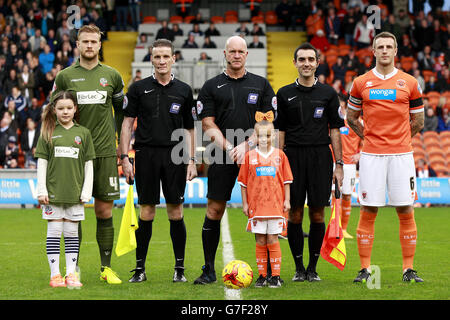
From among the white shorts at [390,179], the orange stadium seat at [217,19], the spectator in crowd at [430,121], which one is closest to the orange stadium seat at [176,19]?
the orange stadium seat at [217,19]

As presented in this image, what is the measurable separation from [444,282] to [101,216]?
11.4 ft

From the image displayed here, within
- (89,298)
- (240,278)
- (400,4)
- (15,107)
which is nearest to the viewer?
(89,298)

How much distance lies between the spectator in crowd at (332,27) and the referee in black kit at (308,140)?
58.9 ft

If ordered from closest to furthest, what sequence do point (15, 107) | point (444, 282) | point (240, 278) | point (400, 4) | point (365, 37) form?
point (240, 278) < point (444, 282) < point (15, 107) < point (365, 37) < point (400, 4)

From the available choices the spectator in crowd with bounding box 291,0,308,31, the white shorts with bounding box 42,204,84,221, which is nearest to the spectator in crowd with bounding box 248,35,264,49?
the spectator in crowd with bounding box 291,0,308,31

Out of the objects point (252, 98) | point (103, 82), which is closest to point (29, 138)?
point (103, 82)

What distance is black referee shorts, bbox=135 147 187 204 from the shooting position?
23.5 ft

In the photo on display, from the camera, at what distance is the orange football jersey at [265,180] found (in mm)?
6879

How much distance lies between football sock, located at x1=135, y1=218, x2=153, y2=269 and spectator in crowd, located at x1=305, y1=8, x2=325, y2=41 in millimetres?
18974

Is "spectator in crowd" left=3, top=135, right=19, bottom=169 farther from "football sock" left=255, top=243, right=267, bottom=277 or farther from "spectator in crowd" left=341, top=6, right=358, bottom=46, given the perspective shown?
"football sock" left=255, top=243, right=267, bottom=277

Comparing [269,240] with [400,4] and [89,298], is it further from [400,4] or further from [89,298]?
[400,4]

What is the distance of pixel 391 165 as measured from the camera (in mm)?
7109

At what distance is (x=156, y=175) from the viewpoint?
23.5ft

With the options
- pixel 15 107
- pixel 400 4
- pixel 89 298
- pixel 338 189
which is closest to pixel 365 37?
pixel 400 4
